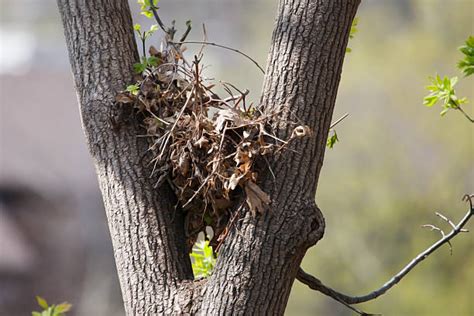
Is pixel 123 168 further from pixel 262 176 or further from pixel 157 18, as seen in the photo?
pixel 157 18

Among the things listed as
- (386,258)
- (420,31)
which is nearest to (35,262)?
(386,258)

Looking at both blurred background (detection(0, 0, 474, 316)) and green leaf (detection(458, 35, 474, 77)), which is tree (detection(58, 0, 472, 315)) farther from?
blurred background (detection(0, 0, 474, 316))

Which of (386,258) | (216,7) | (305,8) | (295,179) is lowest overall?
(295,179)

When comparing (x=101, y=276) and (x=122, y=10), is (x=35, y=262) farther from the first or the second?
(x=122, y=10)

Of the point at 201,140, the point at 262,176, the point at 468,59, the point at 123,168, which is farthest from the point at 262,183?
the point at 468,59

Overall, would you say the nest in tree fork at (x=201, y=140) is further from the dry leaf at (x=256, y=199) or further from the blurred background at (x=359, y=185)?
the blurred background at (x=359, y=185)
